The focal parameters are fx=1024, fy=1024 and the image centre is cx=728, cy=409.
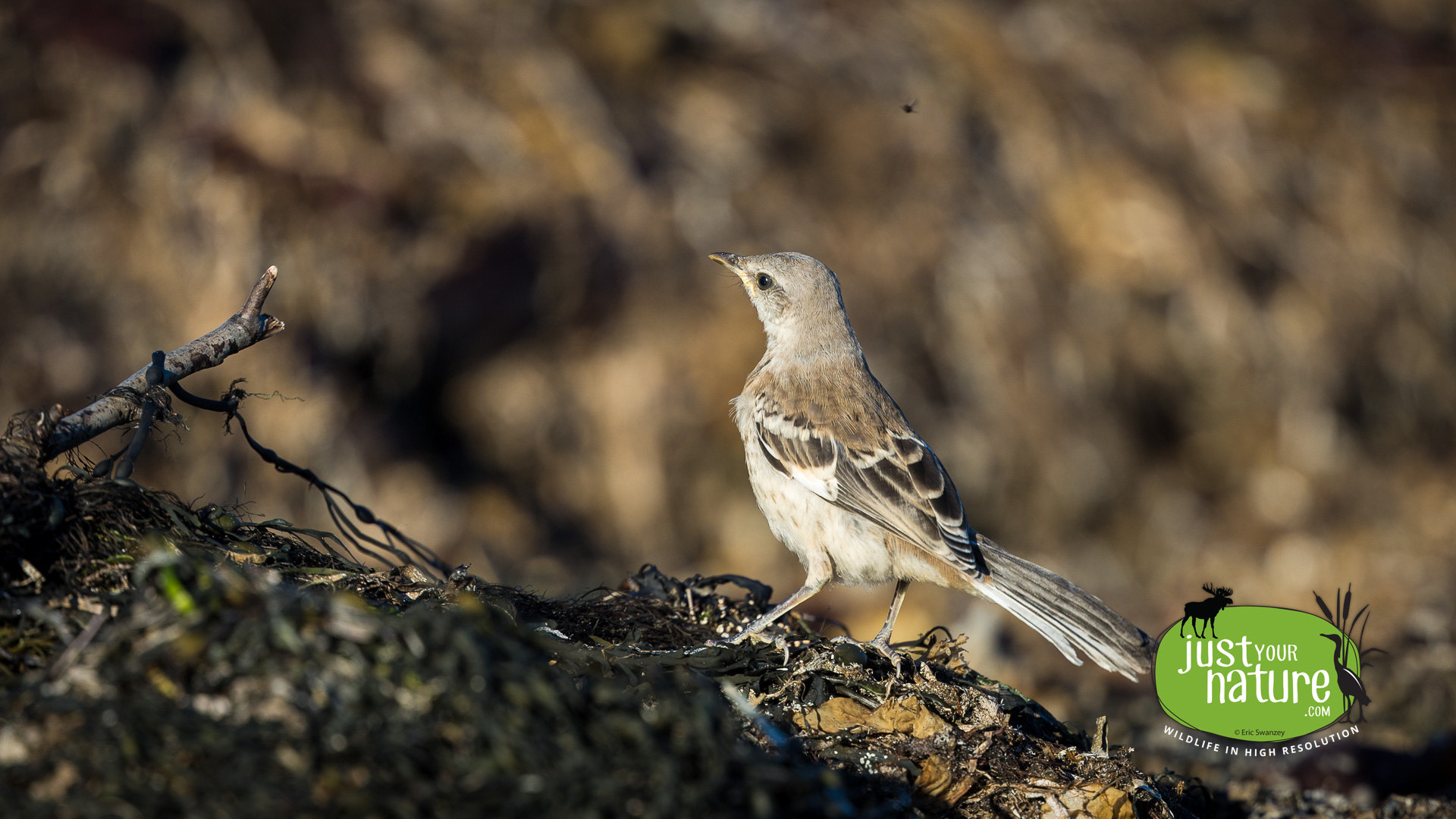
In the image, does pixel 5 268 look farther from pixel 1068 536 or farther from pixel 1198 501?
pixel 1198 501

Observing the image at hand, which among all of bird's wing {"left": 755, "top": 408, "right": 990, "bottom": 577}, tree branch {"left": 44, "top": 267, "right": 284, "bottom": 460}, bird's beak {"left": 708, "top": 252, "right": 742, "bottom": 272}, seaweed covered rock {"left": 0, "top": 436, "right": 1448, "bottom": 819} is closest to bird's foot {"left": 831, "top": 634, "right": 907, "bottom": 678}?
seaweed covered rock {"left": 0, "top": 436, "right": 1448, "bottom": 819}

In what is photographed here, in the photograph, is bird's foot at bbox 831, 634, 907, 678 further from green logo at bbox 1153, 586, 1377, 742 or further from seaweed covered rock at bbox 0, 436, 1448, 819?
green logo at bbox 1153, 586, 1377, 742

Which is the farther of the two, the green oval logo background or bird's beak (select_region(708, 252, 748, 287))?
bird's beak (select_region(708, 252, 748, 287))

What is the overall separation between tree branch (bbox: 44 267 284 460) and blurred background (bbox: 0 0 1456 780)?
13.2 feet

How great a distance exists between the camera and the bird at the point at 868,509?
357cm

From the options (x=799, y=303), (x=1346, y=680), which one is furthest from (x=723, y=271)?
(x=1346, y=680)

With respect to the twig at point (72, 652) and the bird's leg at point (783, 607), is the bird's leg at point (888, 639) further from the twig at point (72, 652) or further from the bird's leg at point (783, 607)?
the twig at point (72, 652)

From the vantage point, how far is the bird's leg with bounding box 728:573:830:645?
11.2 ft

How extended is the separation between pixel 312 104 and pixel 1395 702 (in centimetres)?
862

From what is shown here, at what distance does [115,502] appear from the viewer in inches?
106

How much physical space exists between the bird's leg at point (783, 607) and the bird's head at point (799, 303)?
118cm

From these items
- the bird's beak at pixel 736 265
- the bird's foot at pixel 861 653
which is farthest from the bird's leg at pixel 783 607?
the bird's beak at pixel 736 265

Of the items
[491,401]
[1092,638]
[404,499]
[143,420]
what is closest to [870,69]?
[491,401]

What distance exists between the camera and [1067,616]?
3564 mm
